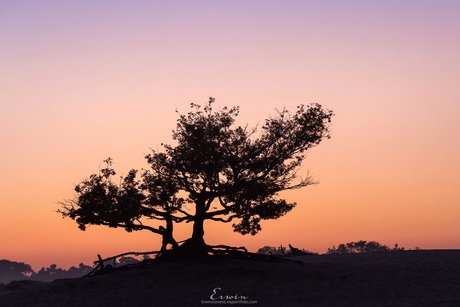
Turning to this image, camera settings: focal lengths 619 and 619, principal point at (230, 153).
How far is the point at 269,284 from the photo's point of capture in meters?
40.2

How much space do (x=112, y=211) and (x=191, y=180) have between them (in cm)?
677

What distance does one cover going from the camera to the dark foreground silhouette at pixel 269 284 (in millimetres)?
36812

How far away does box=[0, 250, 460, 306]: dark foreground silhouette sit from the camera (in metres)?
36.8
